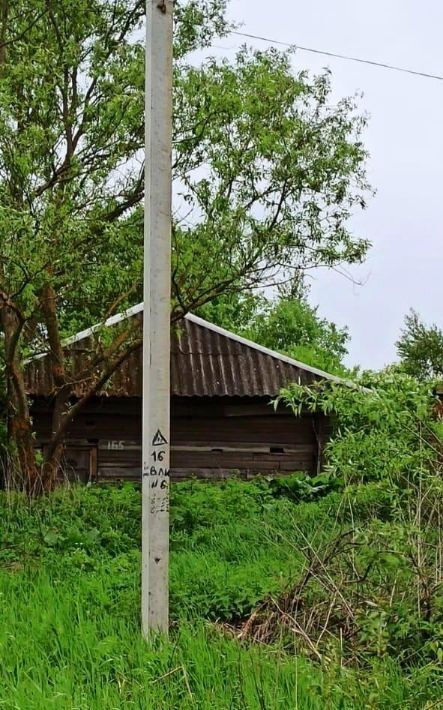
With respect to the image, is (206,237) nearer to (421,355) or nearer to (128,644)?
(128,644)

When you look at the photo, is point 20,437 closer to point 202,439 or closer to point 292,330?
point 202,439

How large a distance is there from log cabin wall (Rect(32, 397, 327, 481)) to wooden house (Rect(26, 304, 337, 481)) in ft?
0.06

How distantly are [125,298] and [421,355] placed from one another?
2564 cm

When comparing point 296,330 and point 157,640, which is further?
point 296,330

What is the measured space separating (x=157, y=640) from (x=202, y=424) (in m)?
11.2

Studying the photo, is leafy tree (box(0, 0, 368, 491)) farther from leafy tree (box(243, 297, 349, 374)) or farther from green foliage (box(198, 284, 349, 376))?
leafy tree (box(243, 297, 349, 374))

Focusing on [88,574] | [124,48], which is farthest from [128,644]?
[124,48]

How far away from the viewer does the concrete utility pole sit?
16.4 ft

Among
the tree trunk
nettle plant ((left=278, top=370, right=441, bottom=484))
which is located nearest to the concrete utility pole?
nettle plant ((left=278, top=370, right=441, bottom=484))

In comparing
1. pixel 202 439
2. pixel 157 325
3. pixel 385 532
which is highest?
pixel 157 325

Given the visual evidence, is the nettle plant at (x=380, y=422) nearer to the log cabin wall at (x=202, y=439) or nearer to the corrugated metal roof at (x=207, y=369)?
the corrugated metal roof at (x=207, y=369)

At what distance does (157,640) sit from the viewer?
189 inches

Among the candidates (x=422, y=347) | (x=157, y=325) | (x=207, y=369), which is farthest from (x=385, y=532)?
(x=422, y=347)

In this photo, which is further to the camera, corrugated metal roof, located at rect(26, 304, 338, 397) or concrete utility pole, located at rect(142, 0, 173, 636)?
corrugated metal roof, located at rect(26, 304, 338, 397)
